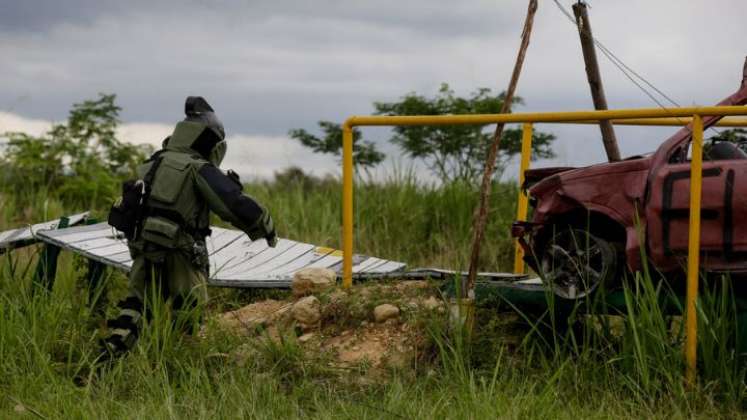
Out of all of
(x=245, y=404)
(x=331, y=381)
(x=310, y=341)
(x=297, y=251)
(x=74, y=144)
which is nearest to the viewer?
(x=245, y=404)

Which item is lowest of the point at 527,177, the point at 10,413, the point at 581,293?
the point at 10,413

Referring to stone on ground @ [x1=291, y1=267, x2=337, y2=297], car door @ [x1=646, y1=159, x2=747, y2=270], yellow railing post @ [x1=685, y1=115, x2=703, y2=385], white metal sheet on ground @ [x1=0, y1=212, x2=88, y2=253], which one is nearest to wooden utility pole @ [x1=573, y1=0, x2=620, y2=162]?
car door @ [x1=646, y1=159, x2=747, y2=270]

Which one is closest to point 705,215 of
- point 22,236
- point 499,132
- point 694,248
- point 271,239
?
point 694,248

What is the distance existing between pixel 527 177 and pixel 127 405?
2749 mm

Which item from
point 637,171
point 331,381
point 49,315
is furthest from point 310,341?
point 637,171

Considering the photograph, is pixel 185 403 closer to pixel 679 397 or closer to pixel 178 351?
pixel 178 351

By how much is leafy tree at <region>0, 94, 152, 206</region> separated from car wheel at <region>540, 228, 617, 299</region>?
9.29 m

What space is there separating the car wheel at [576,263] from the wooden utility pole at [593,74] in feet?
2.68

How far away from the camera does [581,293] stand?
6.12 metres

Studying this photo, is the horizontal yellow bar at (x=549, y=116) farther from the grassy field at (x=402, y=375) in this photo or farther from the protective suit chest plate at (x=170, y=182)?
the protective suit chest plate at (x=170, y=182)

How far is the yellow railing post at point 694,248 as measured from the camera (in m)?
5.64

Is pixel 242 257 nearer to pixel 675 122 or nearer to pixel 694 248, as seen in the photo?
pixel 675 122

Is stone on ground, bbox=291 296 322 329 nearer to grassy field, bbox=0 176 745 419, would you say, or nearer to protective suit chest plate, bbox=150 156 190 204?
grassy field, bbox=0 176 745 419

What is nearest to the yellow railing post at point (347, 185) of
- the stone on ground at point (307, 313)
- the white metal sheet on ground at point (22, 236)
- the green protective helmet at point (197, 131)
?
the stone on ground at point (307, 313)
